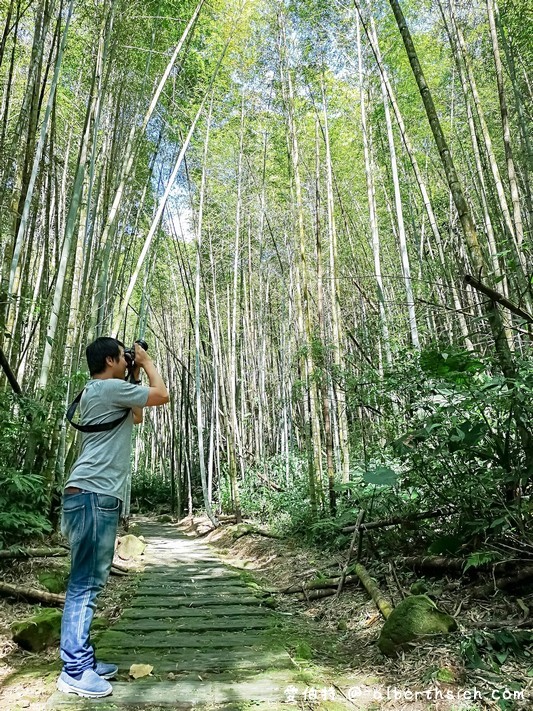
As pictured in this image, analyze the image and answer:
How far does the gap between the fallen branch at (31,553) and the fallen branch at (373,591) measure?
1865mm

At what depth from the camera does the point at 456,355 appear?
7.27ft

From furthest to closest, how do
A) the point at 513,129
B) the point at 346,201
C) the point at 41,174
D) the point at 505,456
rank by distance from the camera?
the point at 346,201 → the point at 513,129 → the point at 41,174 → the point at 505,456

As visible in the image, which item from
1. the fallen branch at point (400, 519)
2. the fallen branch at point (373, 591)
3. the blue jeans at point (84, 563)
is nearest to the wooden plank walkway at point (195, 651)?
the blue jeans at point (84, 563)

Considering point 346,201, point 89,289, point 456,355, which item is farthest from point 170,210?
point 456,355

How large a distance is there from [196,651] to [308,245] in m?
7.09

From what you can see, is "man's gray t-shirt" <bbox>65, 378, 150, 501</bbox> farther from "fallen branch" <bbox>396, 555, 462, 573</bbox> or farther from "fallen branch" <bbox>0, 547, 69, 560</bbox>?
"fallen branch" <bbox>396, 555, 462, 573</bbox>

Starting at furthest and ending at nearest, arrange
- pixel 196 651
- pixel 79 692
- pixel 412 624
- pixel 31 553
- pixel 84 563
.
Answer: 1. pixel 31 553
2. pixel 196 651
3. pixel 412 624
4. pixel 84 563
5. pixel 79 692

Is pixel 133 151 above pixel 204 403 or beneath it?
above

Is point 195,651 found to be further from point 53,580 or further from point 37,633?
point 53,580

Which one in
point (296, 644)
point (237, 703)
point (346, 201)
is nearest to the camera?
point (237, 703)

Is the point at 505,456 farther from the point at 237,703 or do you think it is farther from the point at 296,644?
the point at 237,703

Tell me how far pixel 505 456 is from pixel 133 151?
4162 millimetres

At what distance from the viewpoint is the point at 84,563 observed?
1669 mm

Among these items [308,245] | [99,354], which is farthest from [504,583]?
[308,245]
